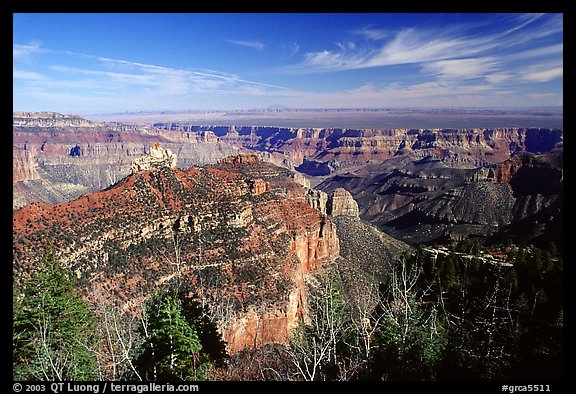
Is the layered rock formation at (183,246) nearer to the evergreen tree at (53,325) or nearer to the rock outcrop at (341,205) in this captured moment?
the evergreen tree at (53,325)

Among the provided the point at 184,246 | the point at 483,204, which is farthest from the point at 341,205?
the point at 184,246

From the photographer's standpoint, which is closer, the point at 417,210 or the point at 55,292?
the point at 55,292

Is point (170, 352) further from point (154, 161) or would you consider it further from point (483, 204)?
point (483, 204)

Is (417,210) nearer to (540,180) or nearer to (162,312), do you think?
(540,180)

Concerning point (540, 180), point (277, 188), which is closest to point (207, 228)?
point (277, 188)

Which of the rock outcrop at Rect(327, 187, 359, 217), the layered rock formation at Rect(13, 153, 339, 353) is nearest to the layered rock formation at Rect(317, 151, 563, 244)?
the rock outcrop at Rect(327, 187, 359, 217)

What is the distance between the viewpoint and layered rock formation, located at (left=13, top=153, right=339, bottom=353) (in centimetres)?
2173

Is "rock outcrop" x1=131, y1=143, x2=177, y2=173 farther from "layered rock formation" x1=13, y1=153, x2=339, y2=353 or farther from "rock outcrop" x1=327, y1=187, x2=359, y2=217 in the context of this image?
"rock outcrop" x1=327, y1=187, x2=359, y2=217

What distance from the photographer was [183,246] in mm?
27078

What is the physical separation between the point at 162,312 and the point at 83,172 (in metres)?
185

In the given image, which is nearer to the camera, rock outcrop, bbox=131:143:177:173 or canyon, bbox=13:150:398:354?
canyon, bbox=13:150:398:354

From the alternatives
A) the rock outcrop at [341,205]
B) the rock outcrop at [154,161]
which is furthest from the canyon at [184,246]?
the rock outcrop at [341,205]

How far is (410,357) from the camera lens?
10.5 m
